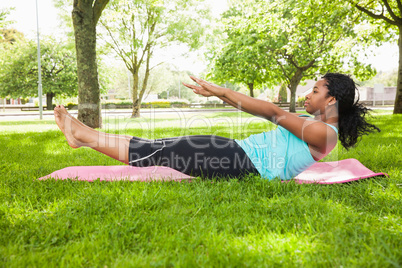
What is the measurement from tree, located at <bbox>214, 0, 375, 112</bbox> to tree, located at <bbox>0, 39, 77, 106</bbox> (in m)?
19.8

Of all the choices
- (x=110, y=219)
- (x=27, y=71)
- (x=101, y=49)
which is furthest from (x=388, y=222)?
(x=27, y=71)

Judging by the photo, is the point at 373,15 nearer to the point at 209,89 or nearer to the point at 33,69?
the point at 209,89

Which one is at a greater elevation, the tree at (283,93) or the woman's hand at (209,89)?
the tree at (283,93)

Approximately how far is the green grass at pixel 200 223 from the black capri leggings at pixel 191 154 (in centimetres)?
18

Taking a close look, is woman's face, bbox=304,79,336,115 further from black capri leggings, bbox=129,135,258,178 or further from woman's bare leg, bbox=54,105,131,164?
woman's bare leg, bbox=54,105,131,164

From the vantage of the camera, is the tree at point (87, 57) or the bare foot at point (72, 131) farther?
the tree at point (87, 57)

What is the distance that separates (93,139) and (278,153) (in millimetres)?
1845

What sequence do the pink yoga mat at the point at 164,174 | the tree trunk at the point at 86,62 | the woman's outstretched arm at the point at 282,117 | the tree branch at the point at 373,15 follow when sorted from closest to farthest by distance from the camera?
1. the woman's outstretched arm at the point at 282,117
2. the pink yoga mat at the point at 164,174
3. the tree trunk at the point at 86,62
4. the tree branch at the point at 373,15

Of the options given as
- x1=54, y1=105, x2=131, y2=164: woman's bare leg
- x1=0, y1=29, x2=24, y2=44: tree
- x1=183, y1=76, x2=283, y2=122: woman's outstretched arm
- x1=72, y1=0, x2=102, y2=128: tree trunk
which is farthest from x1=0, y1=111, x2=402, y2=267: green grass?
x1=0, y1=29, x2=24, y2=44: tree

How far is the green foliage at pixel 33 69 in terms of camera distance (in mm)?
28438

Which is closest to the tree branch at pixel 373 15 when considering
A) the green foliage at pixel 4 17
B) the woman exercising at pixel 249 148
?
the woman exercising at pixel 249 148

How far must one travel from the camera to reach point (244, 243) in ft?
5.76

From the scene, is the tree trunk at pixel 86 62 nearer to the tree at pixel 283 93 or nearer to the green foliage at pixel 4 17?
the green foliage at pixel 4 17

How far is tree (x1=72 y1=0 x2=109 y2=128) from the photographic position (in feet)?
25.4
